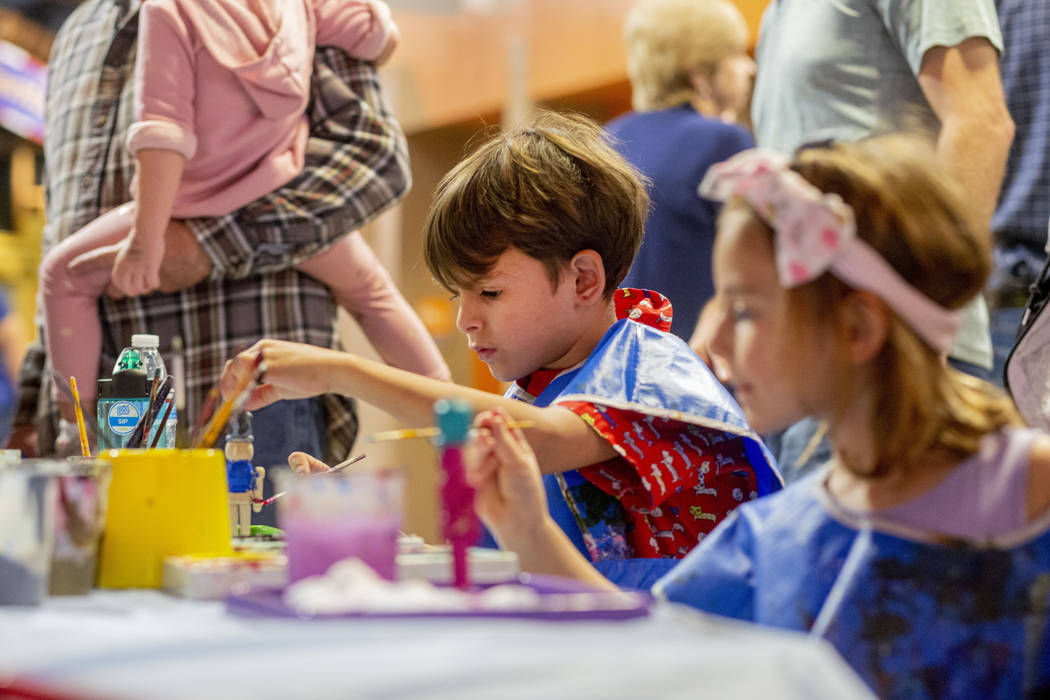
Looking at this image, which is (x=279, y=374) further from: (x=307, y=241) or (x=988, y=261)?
(x=307, y=241)

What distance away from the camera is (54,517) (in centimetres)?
98

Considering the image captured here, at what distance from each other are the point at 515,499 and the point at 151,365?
0.95 m

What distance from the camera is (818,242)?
3.22 ft

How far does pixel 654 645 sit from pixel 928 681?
339 mm

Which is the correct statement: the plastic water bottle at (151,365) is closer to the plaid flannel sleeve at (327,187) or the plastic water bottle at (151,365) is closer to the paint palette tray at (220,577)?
the plaid flannel sleeve at (327,187)

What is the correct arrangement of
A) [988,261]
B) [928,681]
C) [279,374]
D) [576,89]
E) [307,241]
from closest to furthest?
[928,681], [988,261], [279,374], [307,241], [576,89]

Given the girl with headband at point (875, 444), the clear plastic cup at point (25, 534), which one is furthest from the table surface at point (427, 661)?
the girl with headband at point (875, 444)

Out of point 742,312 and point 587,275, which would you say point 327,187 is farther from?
point 742,312

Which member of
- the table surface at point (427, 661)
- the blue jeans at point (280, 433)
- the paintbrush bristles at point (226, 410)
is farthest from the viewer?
the blue jeans at point (280, 433)

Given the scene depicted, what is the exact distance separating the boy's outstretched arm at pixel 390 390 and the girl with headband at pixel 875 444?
0.28 m

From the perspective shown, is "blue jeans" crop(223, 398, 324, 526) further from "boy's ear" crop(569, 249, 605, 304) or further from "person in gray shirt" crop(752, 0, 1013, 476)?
"person in gray shirt" crop(752, 0, 1013, 476)

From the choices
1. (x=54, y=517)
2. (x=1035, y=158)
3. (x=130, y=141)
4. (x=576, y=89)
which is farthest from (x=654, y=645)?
(x=576, y=89)

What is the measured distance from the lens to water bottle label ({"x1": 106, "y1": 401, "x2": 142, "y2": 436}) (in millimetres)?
1588

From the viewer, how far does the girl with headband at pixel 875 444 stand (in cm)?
95
